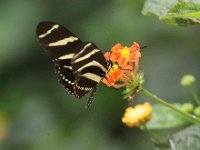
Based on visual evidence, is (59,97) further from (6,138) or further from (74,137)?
(6,138)

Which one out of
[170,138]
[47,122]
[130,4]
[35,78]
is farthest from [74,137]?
[170,138]

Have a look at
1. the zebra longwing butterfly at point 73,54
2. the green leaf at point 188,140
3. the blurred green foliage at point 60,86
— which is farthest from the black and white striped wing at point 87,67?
the blurred green foliage at point 60,86

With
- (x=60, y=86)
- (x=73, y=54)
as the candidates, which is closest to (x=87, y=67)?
(x=73, y=54)

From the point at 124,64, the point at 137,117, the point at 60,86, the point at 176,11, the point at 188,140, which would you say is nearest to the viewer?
the point at 176,11

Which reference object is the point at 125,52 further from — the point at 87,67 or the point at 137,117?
the point at 137,117

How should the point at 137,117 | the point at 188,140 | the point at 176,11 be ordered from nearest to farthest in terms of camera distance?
the point at 176,11, the point at 188,140, the point at 137,117

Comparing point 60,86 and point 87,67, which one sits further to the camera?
point 60,86

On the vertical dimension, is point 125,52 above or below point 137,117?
above

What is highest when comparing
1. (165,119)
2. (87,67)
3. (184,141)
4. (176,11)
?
(176,11)
